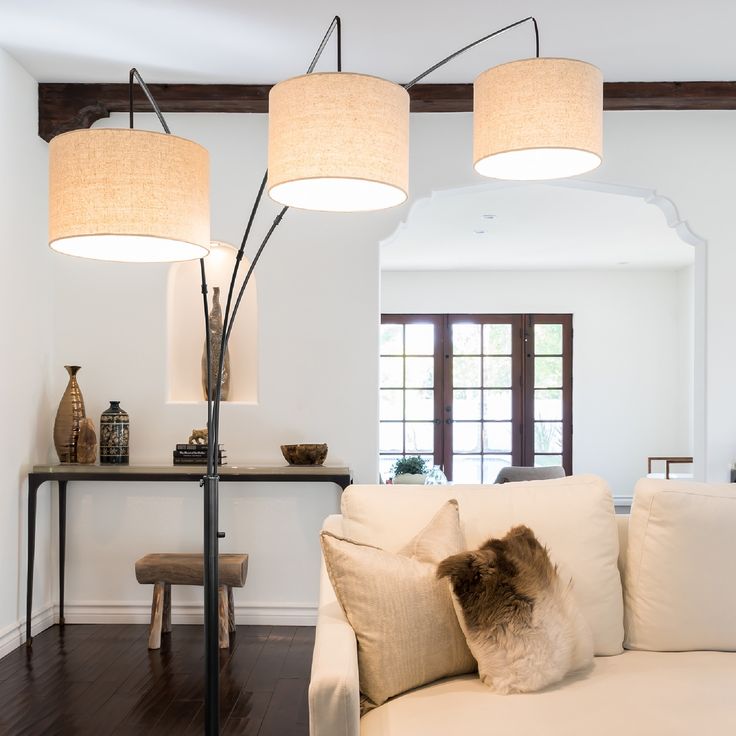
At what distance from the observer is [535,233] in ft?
24.9

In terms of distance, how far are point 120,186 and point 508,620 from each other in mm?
1318

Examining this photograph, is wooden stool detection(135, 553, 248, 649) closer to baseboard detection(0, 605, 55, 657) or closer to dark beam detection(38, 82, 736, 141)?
baseboard detection(0, 605, 55, 657)

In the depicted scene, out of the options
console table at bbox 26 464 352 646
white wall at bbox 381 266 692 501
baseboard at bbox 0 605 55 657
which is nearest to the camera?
baseboard at bbox 0 605 55 657

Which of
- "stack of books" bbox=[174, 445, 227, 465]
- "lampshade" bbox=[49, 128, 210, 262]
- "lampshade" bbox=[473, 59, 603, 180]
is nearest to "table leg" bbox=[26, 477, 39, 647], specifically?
"stack of books" bbox=[174, 445, 227, 465]

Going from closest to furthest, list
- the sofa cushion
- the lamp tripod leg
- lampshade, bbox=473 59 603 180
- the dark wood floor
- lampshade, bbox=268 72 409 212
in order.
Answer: lampshade, bbox=268 72 409 212 < lampshade, bbox=473 59 603 180 < the lamp tripod leg < the sofa cushion < the dark wood floor

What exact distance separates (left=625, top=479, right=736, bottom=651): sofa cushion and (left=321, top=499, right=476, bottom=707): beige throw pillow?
582 millimetres

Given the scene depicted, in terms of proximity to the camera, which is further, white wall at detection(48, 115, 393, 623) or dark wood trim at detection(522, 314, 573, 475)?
dark wood trim at detection(522, 314, 573, 475)

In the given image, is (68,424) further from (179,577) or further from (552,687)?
(552,687)

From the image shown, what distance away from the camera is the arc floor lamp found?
1688mm

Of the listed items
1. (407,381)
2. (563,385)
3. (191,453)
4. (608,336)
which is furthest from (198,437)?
(608,336)

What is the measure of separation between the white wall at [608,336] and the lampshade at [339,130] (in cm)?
806

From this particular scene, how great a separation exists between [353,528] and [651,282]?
8286 mm

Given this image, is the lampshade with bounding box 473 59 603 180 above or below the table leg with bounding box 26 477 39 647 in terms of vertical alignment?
above

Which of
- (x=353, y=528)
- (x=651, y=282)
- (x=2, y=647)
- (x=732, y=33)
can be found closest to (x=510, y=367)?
(x=651, y=282)
